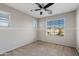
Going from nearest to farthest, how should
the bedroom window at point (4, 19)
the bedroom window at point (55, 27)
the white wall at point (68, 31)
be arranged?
1. the bedroom window at point (4, 19)
2. the white wall at point (68, 31)
3. the bedroom window at point (55, 27)

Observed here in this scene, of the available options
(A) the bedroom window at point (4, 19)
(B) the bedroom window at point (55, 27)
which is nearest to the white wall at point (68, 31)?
(B) the bedroom window at point (55, 27)

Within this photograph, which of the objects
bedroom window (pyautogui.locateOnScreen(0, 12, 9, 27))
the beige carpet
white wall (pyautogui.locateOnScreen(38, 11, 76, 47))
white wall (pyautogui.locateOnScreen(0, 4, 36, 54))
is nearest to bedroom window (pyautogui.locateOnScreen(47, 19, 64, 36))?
white wall (pyautogui.locateOnScreen(38, 11, 76, 47))

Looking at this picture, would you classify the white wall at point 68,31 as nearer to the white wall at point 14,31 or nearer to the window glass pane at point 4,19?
the white wall at point 14,31

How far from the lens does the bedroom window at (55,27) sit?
13.7ft

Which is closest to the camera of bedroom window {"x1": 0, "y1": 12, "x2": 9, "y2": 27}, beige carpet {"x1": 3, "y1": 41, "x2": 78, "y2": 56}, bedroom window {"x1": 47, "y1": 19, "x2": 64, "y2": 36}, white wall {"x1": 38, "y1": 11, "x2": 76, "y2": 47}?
beige carpet {"x1": 3, "y1": 41, "x2": 78, "y2": 56}

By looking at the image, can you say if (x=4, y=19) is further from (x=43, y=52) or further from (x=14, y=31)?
(x=43, y=52)

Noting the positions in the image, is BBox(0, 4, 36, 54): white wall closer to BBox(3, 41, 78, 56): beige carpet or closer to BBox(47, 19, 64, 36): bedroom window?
BBox(3, 41, 78, 56): beige carpet

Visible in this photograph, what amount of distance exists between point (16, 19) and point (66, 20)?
314 cm

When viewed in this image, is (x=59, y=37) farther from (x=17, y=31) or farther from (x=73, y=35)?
(x=17, y=31)

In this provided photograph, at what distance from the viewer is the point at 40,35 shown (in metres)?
5.39

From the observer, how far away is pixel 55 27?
4562mm

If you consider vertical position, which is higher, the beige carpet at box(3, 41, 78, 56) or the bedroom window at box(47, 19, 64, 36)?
the bedroom window at box(47, 19, 64, 36)

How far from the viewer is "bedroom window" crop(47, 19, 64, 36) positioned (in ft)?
13.7

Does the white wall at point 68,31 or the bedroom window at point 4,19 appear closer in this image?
the bedroom window at point 4,19
